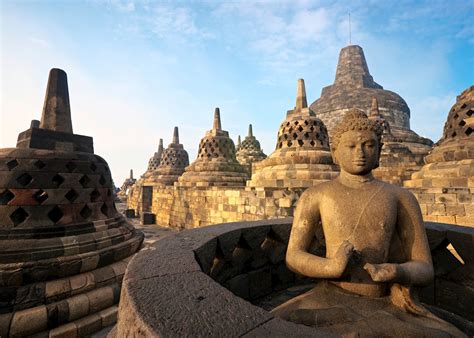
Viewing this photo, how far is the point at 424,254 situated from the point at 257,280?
1794 millimetres

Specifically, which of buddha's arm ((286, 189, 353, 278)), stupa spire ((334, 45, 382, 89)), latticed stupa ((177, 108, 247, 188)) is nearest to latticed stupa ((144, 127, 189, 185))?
latticed stupa ((177, 108, 247, 188))

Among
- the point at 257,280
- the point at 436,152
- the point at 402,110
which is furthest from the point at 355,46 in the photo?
the point at 257,280

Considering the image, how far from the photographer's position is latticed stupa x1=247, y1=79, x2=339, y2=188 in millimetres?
7750

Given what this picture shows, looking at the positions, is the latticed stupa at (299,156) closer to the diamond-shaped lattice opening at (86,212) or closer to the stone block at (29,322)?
the diamond-shaped lattice opening at (86,212)

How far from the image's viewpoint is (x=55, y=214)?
3141 millimetres

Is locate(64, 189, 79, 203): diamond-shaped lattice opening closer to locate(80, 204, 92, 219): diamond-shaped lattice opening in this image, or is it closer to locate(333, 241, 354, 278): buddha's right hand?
locate(80, 204, 92, 219): diamond-shaped lattice opening

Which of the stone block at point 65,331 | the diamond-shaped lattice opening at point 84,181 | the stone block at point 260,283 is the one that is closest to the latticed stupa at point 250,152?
the diamond-shaped lattice opening at point 84,181

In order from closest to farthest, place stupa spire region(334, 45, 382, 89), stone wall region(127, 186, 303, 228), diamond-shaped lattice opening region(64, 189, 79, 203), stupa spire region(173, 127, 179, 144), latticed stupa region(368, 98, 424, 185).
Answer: diamond-shaped lattice opening region(64, 189, 79, 203) < stone wall region(127, 186, 303, 228) < latticed stupa region(368, 98, 424, 185) < stupa spire region(173, 127, 179, 144) < stupa spire region(334, 45, 382, 89)

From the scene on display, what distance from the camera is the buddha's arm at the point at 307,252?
150 centimetres

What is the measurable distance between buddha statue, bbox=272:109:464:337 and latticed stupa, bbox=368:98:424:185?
10.2 metres

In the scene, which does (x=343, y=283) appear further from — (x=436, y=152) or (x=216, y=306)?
(x=436, y=152)

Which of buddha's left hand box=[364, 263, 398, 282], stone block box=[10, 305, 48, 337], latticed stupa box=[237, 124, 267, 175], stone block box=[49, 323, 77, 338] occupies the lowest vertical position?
stone block box=[49, 323, 77, 338]

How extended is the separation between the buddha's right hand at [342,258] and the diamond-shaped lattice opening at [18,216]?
3.55 m

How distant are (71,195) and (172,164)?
49.0ft
